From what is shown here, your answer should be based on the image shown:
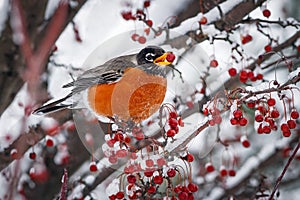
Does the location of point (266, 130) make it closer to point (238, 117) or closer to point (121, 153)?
point (238, 117)

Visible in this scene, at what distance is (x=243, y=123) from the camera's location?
133cm

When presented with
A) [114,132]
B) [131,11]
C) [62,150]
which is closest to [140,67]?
[114,132]

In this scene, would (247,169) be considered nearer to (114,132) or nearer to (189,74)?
(189,74)

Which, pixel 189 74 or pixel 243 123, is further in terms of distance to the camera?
pixel 189 74

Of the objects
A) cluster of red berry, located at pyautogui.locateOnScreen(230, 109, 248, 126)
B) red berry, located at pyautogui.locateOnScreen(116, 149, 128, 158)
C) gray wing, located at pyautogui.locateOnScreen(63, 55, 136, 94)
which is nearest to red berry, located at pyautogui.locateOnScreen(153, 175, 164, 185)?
red berry, located at pyautogui.locateOnScreen(116, 149, 128, 158)

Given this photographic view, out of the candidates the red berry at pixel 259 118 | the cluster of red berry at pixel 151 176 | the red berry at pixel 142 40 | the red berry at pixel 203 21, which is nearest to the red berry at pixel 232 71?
the red berry at pixel 203 21

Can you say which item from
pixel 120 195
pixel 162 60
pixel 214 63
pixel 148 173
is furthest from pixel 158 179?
pixel 214 63

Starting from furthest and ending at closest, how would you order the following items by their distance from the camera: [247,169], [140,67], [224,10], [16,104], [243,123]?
[247,169] < [16,104] < [224,10] < [140,67] < [243,123]

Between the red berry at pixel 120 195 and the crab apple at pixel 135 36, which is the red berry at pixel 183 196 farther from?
the crab apple at pixel 135 36

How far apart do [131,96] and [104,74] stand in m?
0.13

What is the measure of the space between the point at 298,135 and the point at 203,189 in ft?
1.83

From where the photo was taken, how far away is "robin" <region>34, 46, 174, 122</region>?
1.50 metres

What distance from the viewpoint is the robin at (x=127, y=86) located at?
1.50 metres

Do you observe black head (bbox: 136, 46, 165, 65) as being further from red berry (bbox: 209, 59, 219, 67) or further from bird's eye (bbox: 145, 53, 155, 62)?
red berry (bbox: 209, 59, 219, 67)
